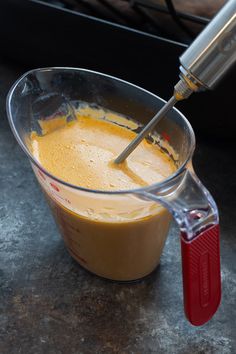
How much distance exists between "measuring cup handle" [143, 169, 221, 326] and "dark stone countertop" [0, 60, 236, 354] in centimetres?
5

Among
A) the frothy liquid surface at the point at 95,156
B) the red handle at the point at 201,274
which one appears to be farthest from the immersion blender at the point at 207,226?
the frothy liquid surface at the point at 95,156

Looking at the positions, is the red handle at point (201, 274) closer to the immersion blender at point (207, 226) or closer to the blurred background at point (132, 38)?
the immersion blender at point (207, 226)

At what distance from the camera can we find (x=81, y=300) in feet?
1.80

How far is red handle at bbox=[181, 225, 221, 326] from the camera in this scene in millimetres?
450

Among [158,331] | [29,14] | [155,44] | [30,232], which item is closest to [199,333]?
[158,331]

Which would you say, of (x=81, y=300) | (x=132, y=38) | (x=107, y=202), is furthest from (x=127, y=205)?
(x=132, y=38)

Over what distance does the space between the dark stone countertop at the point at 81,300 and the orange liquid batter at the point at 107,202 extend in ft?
0.08

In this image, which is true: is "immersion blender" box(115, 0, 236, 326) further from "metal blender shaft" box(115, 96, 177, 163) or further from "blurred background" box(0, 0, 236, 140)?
"blurred background" box(0, 0, 236, 140)

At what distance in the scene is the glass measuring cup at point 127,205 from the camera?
0.46m

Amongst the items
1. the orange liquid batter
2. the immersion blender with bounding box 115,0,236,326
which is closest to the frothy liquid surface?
the orange liquid batter

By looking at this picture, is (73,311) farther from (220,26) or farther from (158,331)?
(220,26)

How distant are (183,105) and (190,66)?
24 cm

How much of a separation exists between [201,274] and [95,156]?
17 cm

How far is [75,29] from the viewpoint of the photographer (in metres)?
0.74
